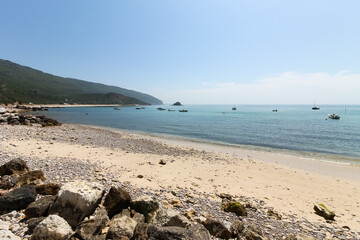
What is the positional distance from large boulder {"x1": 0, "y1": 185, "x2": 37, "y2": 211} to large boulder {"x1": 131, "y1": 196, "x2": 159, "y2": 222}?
296cm

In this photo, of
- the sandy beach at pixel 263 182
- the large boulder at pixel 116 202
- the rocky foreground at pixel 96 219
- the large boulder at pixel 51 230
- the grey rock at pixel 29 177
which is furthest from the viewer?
the sandy beach at pixel 263 182

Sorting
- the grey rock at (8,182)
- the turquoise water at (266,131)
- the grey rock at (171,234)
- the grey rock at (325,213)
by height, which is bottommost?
the turquoise water at (266,131)

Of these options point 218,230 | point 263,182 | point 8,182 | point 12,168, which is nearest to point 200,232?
point 218,230

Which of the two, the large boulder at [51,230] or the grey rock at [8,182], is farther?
the grey rock at [8,182]

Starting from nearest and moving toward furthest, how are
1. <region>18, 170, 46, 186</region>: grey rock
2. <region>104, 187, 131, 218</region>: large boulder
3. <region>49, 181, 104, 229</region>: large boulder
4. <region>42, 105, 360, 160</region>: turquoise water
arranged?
<region>49, 181, 104, 229</region>: large boulder, <region>104, 187, 131, 218</region>: large boulder, <region>18, 170, 46, 186</region>: grey rock, <region>42, 105, 360, 160</region>: turquoise water

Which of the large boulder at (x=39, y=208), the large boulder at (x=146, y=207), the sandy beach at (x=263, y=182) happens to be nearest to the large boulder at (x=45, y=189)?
the large boulder at (x=39, y=208)

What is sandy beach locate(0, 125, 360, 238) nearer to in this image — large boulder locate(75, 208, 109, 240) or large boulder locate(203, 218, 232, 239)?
large boulder locate(203, 218, 232, 239)

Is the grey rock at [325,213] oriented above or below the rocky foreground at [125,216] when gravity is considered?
below

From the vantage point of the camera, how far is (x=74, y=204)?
438 centimetres

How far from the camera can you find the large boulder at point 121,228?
12.9 feet

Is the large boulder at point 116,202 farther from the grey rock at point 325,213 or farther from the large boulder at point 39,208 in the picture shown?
the grey rock at point 325,213

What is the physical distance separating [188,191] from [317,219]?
501 centimetres

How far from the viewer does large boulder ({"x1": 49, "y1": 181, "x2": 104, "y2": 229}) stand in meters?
4.31

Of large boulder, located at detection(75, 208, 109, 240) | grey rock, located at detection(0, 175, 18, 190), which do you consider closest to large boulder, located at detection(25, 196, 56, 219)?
large boulder, located at detection(75, 208, 109, 240)
